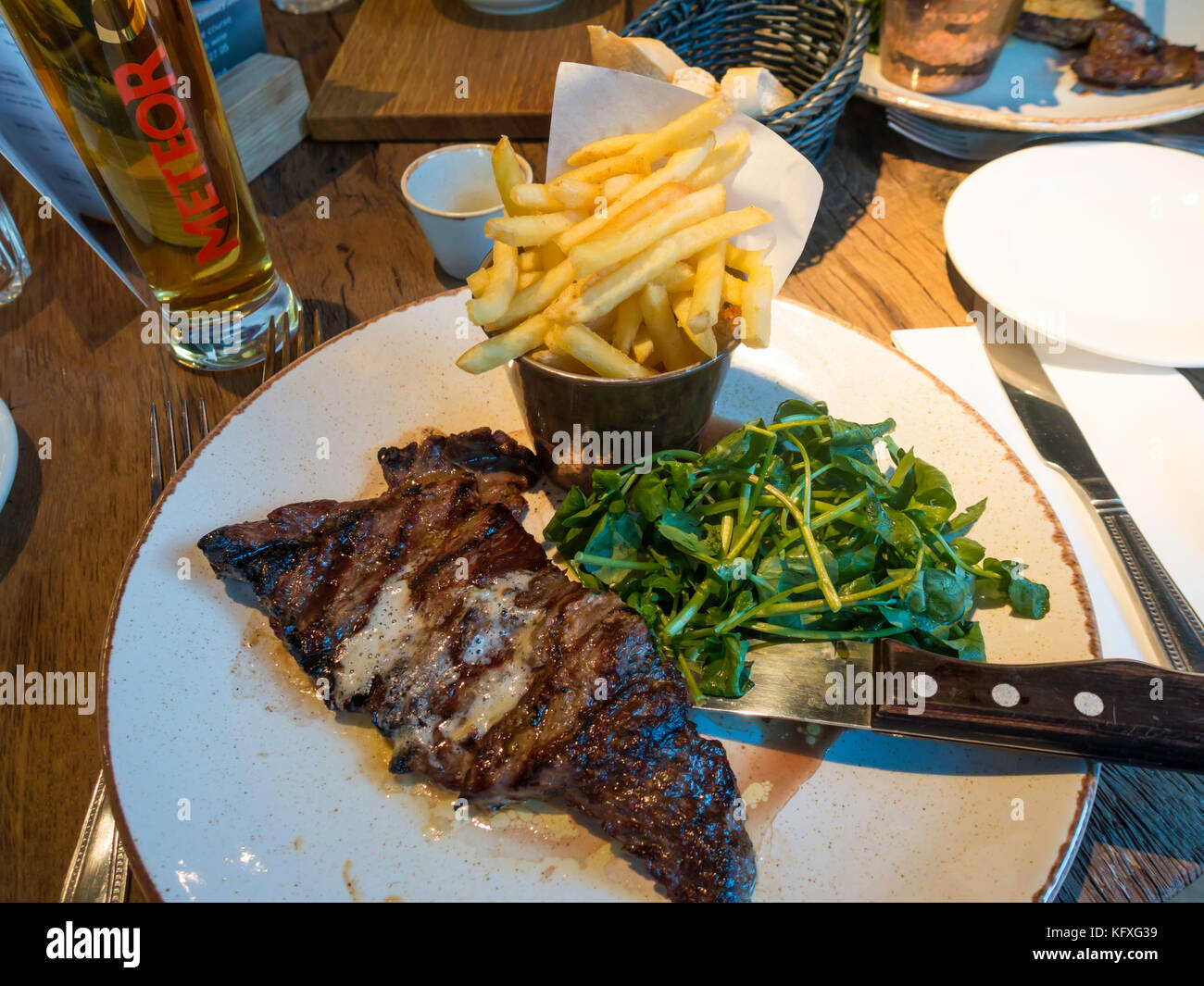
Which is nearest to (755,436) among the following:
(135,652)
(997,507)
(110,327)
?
(997,507)

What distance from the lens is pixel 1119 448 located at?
2.81m

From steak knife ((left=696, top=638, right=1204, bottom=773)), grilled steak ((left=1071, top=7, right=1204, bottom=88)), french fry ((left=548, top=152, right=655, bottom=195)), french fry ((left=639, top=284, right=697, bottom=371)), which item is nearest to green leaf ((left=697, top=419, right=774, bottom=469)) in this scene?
french fry ((left=639, top=284, right=697, bottom=371))

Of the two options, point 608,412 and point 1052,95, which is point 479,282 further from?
point 1052,95

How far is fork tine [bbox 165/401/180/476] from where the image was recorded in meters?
2.88

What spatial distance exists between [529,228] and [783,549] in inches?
48.5

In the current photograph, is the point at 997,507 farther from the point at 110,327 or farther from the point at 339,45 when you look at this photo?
the point at 339,45

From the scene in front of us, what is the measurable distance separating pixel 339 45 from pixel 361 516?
3.98 meters

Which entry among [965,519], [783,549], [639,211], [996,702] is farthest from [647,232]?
[996,702]

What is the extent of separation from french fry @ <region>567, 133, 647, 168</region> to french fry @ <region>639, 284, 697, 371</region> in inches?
19.3

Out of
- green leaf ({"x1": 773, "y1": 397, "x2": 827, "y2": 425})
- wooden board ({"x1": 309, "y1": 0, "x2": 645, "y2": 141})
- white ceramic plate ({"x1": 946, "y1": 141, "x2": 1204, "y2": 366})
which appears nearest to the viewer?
green leaf ({"x1": 773, "y1": 397, "x2": 827, "y2": 425})

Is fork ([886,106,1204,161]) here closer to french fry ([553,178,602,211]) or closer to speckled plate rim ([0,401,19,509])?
french fry ([553,178,602,211])

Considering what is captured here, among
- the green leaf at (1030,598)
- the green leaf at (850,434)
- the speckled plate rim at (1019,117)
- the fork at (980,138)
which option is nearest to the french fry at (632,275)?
the green leaf at (850,434)

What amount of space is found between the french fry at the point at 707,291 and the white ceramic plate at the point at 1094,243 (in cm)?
155

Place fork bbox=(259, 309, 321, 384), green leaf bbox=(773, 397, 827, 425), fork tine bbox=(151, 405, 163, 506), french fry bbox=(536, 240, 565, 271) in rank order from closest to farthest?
french fry bbox=(536, 240, 565, 271), green leaf bbox=(773, 397, 827, 425), fork tine bbox=(151, 405, 163, 506), fork bbox=(259, 309, 321, 384)
